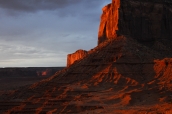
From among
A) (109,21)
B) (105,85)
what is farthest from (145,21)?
(105,85)

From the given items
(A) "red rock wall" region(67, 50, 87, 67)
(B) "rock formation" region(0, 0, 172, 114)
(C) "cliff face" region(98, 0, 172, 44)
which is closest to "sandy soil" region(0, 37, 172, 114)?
(B) "rock formation" region(0, 0, 172, 114)

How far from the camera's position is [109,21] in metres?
60.7

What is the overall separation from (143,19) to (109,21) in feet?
21.9

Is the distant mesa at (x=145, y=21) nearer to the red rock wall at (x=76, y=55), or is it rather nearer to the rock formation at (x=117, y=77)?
the rock formation at (x=117, y=77)

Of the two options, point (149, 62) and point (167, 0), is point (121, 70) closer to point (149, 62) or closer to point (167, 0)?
point (149, 62)

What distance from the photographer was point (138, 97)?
3553cm

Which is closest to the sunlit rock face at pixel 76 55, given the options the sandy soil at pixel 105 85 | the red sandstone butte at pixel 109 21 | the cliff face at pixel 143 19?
the red sandstone butte at pixel 109 21

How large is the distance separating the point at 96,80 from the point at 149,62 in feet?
24.7

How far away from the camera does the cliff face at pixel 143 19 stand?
55.3 meters

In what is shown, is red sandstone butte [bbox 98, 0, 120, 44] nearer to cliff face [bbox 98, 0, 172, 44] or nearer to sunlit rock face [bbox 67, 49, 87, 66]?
cliff face [bbox 98, 0, 172, 44]

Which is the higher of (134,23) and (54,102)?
(134,23)

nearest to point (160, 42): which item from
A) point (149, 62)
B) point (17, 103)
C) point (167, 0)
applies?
point (167, 0)

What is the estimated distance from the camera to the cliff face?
2179 inches

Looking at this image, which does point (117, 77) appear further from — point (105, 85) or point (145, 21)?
point (145, 21)
